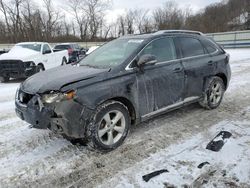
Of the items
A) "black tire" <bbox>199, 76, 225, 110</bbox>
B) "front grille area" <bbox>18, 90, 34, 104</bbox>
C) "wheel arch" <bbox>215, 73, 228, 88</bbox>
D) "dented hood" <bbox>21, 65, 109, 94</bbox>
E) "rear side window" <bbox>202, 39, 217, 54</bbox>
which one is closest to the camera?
"dented hood" <bbox>21, 65, 109, 94</bbox>

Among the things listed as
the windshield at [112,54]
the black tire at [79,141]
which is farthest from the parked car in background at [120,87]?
the black tire at [79,141]

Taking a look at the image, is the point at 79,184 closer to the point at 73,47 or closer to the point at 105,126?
the point at 105,126

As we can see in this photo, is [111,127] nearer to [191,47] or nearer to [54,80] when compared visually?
[54,80]

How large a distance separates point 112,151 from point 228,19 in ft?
208

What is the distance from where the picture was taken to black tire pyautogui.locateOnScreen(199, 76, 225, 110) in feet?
16.8

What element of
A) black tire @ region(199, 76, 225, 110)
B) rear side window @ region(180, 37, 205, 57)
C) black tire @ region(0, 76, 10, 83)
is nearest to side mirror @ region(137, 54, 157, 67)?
rear side window @ region(180, 37, 205, 57)

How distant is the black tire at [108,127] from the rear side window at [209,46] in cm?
266

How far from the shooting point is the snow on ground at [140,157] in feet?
9.52

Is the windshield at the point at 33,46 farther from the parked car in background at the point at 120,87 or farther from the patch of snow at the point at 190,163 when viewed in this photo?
the patch of snow at the point at 190,163

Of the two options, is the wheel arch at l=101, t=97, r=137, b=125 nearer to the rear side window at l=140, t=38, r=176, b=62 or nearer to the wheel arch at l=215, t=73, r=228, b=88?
the rear side window at l=140, t=38, r=176, b=62

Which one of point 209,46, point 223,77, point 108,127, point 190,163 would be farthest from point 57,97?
point 223,77

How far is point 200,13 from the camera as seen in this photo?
211 ft

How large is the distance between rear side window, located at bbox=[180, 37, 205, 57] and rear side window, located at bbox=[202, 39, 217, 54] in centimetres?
19

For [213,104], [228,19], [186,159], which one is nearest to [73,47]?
[213,104]
